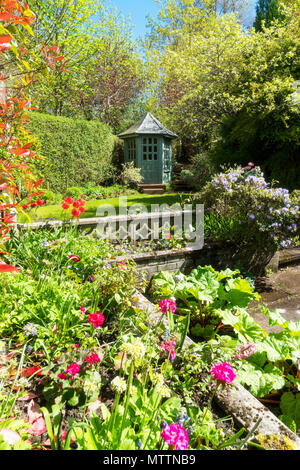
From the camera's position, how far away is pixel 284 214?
4.27 m

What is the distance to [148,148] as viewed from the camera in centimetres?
1281

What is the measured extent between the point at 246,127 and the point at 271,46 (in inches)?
103

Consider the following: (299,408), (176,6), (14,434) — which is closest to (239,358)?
(299,408)

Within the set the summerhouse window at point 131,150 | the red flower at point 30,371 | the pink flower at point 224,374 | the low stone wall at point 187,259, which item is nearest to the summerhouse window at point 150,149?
the summerhouse window at point 131,150

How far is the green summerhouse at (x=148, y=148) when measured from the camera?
41.2 ft

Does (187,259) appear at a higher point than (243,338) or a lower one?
higher

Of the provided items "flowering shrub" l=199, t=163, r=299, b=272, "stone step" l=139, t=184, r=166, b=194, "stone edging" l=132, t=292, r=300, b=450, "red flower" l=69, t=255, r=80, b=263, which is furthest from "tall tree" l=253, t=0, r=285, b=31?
"stone edging" l=132, t=292, r=300, b=450

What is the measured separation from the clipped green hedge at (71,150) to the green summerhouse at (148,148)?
1.13 metres

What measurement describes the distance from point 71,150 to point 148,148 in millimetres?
3873

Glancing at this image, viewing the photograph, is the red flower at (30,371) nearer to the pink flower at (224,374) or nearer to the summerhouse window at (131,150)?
the pink flower at (224,374)

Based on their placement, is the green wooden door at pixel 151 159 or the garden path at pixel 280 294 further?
the green wooden door at pixel 151 159

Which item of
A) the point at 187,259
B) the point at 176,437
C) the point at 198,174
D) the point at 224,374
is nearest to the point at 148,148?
the point at 198,174

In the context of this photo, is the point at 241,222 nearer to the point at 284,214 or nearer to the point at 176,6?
the point at 284,214

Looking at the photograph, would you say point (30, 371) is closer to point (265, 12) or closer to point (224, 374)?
point (224, 374)
